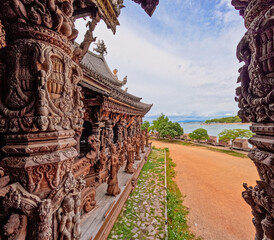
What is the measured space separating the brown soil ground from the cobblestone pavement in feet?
4.63

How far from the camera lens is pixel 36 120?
143 cm

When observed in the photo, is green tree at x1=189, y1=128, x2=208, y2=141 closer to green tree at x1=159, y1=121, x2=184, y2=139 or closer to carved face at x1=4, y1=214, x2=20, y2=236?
green tree at x1=159, y1=121, x2=184, y2=139

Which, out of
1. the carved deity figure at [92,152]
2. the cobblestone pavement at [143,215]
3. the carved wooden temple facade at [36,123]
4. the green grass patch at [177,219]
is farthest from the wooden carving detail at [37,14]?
the green grass patch at [177,219]

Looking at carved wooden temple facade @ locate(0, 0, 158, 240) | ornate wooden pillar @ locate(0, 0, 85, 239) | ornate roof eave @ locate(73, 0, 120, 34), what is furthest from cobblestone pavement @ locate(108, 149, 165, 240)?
ornate roof eave @ locate(73, 0, 120, 34)

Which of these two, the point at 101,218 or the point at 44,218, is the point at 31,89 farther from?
the point at 101,218

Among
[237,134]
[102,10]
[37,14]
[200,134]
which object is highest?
[102,10]

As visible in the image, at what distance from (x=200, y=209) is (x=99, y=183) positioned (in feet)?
16.7

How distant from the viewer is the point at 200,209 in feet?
21.1

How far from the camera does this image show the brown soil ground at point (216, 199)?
5.17m

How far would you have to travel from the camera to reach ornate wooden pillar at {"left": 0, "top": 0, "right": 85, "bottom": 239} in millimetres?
1423

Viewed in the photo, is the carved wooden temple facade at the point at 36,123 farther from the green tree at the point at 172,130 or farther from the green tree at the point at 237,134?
the green tree at the point at 172,130

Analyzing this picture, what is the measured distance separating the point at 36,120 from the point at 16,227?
1.16 m

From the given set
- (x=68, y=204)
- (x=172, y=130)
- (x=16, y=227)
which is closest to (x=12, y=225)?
(x=16, y=227)

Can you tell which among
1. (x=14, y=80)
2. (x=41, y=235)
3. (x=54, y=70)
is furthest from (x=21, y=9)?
(x=41, y=235)
